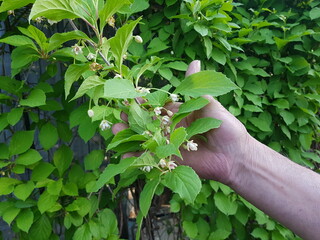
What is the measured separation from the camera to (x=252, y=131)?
1818mm

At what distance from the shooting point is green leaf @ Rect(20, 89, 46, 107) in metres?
1.26

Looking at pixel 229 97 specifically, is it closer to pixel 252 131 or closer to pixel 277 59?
pixel 252 131

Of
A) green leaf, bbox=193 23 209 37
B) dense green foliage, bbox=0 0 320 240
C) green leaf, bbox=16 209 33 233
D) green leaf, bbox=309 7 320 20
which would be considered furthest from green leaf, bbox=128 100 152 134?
green leaf, bbox=309 7 320 20

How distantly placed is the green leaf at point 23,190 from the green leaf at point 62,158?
156mm

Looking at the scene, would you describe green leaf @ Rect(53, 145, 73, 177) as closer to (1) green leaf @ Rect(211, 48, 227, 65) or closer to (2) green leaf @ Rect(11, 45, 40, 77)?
(2) green leaf @ Rect(11, 45, 40, 77)

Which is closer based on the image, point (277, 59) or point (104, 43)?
point (104, 43)

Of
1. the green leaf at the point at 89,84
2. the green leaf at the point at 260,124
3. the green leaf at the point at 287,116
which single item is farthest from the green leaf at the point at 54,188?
the green leaf at the point at 287,116

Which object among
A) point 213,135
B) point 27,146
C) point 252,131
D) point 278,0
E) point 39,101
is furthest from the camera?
point 278,0

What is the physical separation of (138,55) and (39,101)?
48 cm

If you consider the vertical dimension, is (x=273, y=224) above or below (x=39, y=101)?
below

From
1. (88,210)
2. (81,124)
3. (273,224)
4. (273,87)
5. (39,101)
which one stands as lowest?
(273,224)

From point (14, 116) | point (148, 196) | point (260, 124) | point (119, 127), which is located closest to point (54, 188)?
point (14, 116)

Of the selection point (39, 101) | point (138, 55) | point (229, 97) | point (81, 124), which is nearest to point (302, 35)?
point (229, 97)

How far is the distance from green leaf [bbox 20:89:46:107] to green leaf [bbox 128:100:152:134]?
0.57 metres
